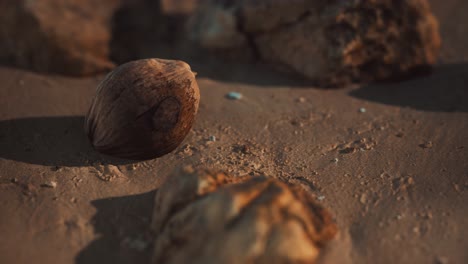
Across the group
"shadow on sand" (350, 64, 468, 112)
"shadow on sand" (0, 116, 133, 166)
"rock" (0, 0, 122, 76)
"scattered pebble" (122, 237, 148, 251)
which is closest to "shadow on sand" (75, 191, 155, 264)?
"scattered pebble" (122, 237, 148, 251)

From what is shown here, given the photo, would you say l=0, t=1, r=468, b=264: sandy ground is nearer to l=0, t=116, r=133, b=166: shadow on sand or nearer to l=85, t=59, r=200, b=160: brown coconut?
l=0, t=116, r=133, b=166: shadow on sand

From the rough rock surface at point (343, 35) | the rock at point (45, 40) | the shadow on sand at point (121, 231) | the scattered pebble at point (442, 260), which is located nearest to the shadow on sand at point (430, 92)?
the rough rock surface at point (343, 35)

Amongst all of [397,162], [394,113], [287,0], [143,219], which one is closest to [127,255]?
[143,219]

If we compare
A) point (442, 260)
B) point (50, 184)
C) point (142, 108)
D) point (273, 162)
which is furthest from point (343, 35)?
point (50, 184)

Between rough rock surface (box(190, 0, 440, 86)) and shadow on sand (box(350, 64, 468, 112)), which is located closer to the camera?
shadow on sand (box(350, 64, 468, 112))

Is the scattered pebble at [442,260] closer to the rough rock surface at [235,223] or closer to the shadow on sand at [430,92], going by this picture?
the rough rock surface at [235,223]

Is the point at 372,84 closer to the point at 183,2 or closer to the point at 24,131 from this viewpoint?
the point at 183,2
